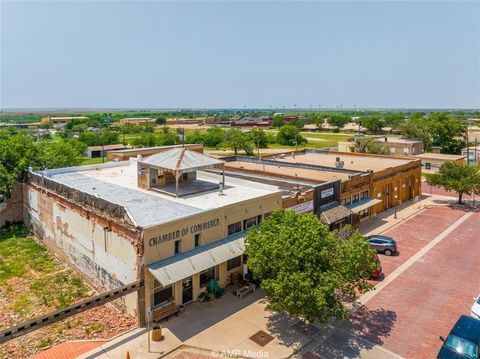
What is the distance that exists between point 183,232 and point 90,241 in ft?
23.0

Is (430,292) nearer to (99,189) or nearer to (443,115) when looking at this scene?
(99,189)

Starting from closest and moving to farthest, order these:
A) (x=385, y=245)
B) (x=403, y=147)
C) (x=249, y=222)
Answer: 1. (x=249, y=222)
2. (x=385, y=245)
3. (x=403, y=147)

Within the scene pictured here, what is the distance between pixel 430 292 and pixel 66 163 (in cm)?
4097

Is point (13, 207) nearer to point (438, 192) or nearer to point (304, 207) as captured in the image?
point (304, 207)

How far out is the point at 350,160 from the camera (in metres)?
49.8

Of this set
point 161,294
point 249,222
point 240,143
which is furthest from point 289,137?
point 161,294

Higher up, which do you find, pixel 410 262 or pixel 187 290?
pixel 187 290

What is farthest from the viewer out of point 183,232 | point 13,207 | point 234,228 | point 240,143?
point 240,143

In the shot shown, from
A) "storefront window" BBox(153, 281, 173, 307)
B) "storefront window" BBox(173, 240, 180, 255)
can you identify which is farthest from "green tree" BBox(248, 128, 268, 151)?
"storefront window" BBox(153, 281, 173, 307)

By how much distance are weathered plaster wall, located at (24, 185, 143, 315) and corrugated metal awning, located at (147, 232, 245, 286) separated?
1.32m

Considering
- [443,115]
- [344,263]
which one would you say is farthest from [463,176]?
[443,115]

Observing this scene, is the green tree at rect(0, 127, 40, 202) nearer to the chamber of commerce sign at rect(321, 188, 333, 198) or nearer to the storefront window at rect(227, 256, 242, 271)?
the storefront window at rect(227, 256, 242, 271)

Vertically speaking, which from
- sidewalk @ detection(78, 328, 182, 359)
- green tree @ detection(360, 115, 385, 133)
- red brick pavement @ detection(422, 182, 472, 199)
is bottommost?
sidewalk @ detection(78, 328, 182, 359)

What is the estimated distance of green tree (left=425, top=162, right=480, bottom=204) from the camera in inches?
1598
